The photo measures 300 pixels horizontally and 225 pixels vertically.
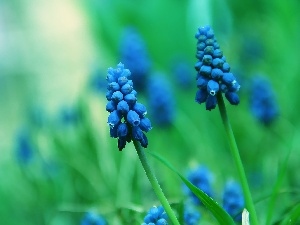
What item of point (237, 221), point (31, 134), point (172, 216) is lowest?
point (172, 216)

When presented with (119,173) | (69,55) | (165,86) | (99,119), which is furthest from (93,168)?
(69,55)

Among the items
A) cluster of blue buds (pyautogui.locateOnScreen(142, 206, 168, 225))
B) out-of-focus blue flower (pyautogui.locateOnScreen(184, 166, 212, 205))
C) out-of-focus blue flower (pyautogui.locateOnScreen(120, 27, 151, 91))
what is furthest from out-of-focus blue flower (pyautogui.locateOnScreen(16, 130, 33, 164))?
cluster of blue buds (pyautogui.locateOnScreen(142, 206, 168, 225))

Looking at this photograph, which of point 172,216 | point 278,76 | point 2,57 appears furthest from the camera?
point 2,57

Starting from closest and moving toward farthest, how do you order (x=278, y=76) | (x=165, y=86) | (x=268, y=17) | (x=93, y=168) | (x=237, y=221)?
1. (x=237, y=221)
2. (x=165, y=86)
3. (x=93, y=168)
4. (x=278, y=76)
5. (x=268, y=17)

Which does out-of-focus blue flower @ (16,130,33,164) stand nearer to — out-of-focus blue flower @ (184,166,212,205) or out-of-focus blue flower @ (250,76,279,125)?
out-of-focus blue flower @ (250,76,279,125)

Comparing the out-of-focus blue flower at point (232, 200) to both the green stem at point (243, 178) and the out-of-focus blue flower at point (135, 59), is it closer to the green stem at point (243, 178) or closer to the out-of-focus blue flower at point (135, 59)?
the green stem at point (243, 178)

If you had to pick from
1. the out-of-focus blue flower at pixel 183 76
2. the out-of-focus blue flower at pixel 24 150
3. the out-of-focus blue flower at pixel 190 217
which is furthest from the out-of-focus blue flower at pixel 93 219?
the out-of-focus blue flower at pixel 183 76

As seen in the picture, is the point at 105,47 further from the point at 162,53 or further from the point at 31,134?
the point at 31,134
